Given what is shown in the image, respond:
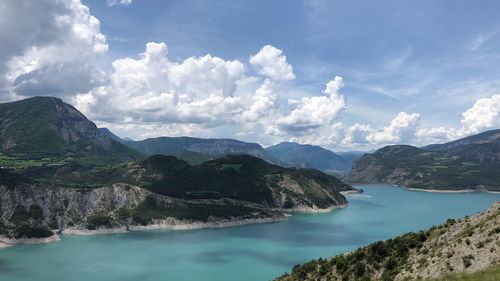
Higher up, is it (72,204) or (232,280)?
(72,204)

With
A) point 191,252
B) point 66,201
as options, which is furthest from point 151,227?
point 191,252

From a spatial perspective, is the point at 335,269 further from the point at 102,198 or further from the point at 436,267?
the point at 102,198

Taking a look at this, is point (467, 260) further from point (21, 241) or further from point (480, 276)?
point (21, 241)

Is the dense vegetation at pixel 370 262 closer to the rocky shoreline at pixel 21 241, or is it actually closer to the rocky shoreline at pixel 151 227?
the rocky shoreline at pixel 21 241

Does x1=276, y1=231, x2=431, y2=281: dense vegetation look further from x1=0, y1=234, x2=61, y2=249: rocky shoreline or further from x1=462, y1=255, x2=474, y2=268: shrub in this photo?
x1=0, y1=234, x2=61, y2=249: rocky shoreline

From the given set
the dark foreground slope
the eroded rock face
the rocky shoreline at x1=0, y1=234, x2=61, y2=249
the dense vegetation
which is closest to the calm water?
the rocky shoreline at x1=0, y1=234, x2=61, y2=249

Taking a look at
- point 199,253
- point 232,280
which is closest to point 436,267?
point 232,280

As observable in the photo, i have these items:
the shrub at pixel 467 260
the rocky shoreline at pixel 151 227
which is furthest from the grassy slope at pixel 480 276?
the rocky shoreline at pixel 151 227
